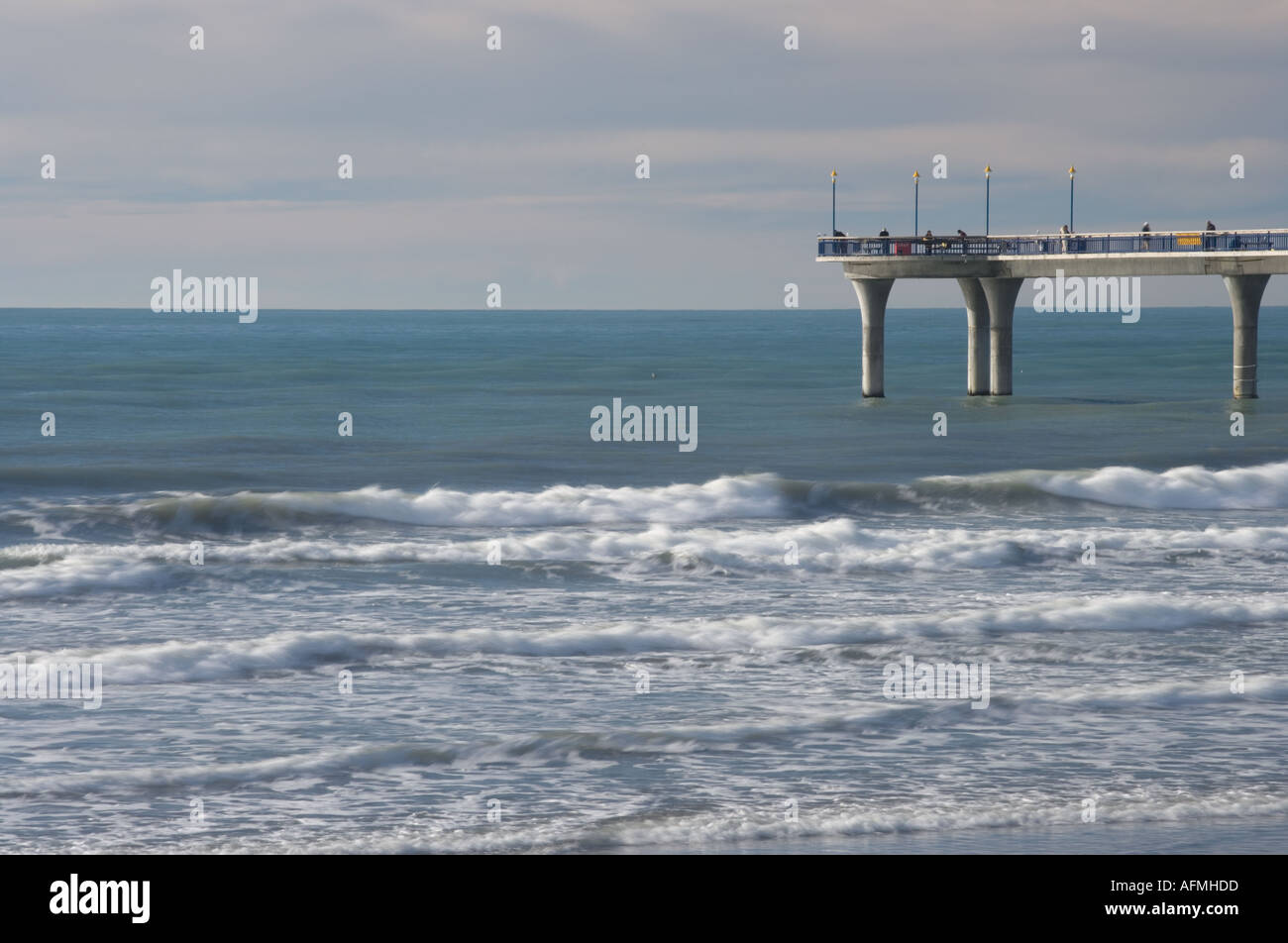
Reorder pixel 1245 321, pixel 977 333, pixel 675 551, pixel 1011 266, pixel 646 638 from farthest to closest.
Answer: pixel 977 333 < pixel 1011 266 < pixel 1245 321 < pixel 675 551 < pixel 646 638

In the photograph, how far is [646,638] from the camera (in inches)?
834

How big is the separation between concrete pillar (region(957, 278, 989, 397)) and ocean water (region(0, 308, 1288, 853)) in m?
6.51

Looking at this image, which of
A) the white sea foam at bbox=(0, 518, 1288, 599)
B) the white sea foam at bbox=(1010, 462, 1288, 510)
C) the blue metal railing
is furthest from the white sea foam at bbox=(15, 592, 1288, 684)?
the blue metal railing

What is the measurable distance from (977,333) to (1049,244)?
702 cm

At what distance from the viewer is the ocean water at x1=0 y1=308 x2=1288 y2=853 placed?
13.7 meters

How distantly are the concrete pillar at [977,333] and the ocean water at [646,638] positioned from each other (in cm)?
651

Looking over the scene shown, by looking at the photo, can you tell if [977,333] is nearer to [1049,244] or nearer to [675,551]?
[1049,244]

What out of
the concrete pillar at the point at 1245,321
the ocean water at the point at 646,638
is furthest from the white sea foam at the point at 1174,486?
the concrete pillar at the point at 1245,321

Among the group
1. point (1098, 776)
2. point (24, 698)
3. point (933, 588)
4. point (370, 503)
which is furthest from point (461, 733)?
point (370, 503)

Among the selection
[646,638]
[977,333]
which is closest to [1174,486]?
[977,333]

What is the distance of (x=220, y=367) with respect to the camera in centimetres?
9644

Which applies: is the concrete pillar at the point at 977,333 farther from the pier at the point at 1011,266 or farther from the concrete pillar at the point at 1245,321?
the concrete pillar at the point at 1245,321

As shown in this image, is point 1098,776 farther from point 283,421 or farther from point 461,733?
point 283,421

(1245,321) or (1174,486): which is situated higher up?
(1245,321)
